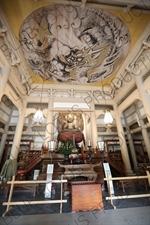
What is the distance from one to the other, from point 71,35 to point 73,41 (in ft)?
0.67

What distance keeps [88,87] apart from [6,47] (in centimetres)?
384

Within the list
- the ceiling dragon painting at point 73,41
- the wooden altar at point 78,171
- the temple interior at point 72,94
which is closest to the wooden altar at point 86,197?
the temple interior at point 72,94

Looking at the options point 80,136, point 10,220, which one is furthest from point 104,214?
point 80,136

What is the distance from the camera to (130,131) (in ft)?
23.3

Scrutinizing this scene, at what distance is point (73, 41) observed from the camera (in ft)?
12.1

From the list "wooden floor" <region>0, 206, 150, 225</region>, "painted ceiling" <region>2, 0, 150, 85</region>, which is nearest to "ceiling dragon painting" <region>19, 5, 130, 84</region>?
"painted ceiling" <region>2, 0, 150, 85</region>

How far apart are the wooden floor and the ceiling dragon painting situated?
4472mm

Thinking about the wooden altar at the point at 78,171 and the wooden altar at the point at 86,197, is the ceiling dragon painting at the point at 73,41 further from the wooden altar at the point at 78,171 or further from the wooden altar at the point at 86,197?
the wooden altar at the point at 86,197

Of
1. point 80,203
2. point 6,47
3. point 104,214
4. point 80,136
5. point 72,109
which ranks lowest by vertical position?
point 104,214

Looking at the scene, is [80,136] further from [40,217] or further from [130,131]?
[130,131]

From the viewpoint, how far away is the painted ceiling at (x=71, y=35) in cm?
296

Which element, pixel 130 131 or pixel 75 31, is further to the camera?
pixel 130 131

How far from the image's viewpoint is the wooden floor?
1.55 meters

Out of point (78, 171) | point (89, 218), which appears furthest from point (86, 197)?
point (78, 171)
